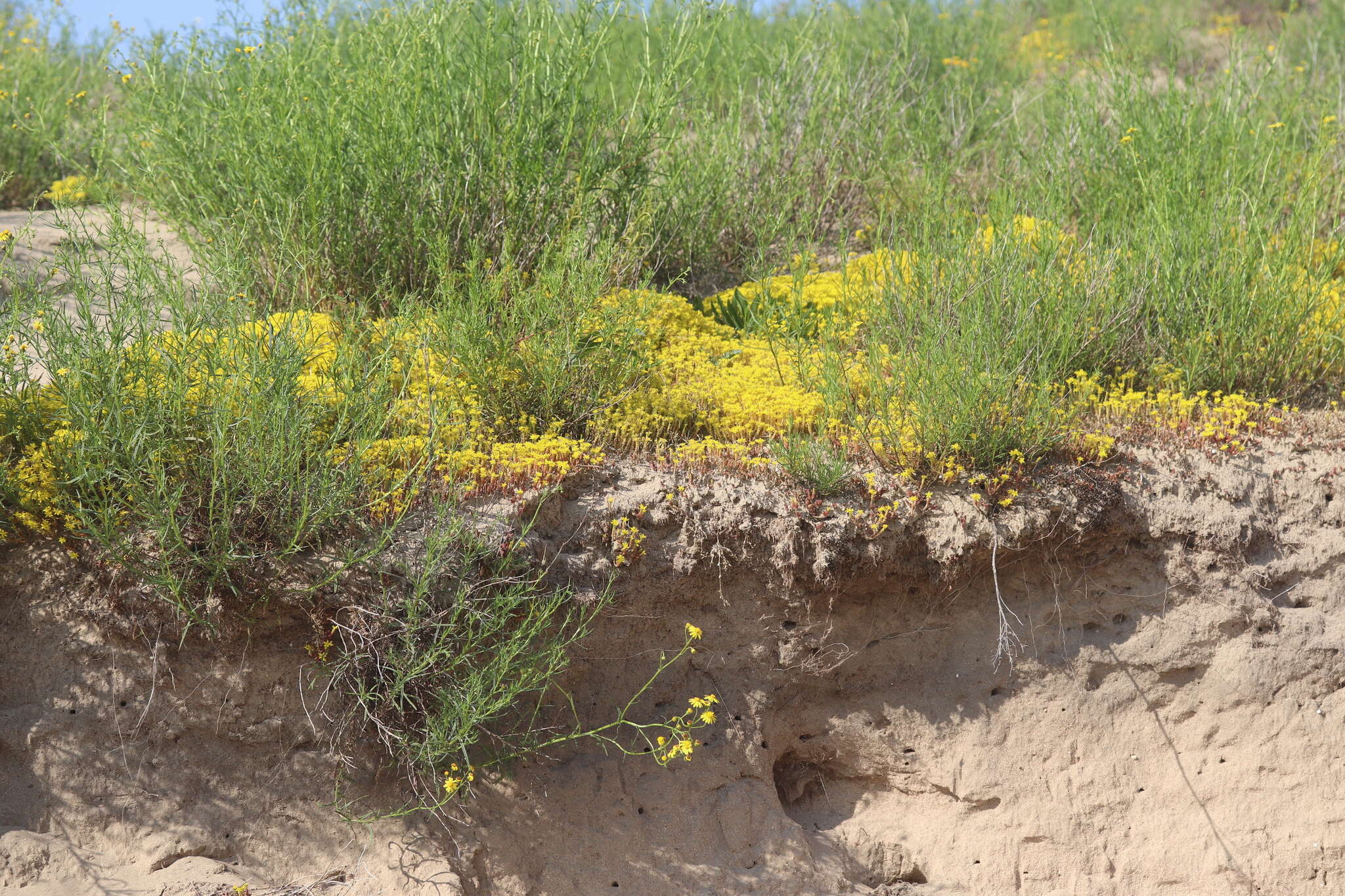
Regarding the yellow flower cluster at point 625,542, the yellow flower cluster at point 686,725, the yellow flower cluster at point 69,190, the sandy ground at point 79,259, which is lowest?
the yellow flower cluster at point 686,725

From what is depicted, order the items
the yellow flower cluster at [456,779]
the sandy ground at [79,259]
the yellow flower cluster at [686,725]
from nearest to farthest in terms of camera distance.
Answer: the yellow flower cluster at [456,779] < the sandy ground at [79,259] < the yellow flower cluster at [686,725]

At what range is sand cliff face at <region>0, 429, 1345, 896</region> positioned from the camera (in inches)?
142

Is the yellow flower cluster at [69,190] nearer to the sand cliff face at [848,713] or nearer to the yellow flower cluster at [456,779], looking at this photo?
the sand cliff face at [848,713]

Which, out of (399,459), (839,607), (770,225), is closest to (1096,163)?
(770,225)

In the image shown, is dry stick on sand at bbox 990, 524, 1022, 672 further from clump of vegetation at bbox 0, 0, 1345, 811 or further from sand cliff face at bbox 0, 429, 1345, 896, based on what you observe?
clump of vegetation at bbox 0, 0, 1345, 811

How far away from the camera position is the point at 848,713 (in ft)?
13.9

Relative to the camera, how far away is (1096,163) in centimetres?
601

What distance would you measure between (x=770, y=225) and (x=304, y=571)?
3.01 meters

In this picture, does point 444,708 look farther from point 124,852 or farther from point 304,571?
point 124,852

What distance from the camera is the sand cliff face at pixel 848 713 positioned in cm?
361

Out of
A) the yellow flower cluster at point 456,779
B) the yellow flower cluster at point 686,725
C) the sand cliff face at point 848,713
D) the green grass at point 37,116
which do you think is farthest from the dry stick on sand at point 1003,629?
the green grass at point 37,116

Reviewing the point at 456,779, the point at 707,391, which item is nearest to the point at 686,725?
the point at 456,779

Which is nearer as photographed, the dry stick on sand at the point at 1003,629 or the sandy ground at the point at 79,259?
the sandy ground at the point at 79,259

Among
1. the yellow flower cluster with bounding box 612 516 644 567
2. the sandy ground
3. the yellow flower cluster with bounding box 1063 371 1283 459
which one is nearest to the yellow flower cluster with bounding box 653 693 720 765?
the yellow flower cluster with bounding box 612 516 644 567
